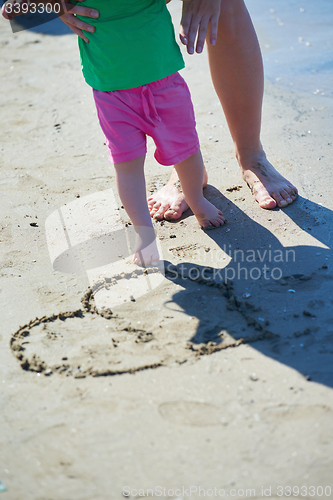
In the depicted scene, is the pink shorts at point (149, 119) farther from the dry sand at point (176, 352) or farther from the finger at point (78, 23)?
the dry sand at point (176, 352)

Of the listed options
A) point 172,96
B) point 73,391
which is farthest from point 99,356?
point 172,96

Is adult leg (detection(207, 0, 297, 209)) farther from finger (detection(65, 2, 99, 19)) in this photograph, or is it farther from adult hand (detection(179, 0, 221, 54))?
finger (detection(65, 2, 99, 19))

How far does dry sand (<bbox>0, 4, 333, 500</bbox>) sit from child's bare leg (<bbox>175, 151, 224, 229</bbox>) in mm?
67

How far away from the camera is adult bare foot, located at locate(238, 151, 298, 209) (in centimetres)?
222

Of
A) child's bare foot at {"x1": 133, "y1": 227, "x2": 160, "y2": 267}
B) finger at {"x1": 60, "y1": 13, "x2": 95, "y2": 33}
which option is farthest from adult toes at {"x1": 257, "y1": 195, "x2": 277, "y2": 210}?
finger at {"x1": 60, "y1": 13, "x2": 95, "y2": 33}

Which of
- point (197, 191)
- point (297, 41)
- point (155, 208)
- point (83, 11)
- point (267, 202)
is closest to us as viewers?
A: point (83, 11)

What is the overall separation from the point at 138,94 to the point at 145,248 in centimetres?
62

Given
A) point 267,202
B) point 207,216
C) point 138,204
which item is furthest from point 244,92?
point 138,204

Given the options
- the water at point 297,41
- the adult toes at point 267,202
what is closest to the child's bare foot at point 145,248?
the adult toes at point 267,202

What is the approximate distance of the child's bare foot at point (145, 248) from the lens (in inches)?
77.0

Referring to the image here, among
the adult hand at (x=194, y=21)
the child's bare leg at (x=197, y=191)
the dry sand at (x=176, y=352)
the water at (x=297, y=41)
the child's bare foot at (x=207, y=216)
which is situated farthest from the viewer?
the water at (x=297, y=41)

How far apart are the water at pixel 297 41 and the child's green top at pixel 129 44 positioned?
181 centimetres

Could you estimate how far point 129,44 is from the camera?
179 centimetres

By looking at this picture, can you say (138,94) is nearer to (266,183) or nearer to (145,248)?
(145,248)
